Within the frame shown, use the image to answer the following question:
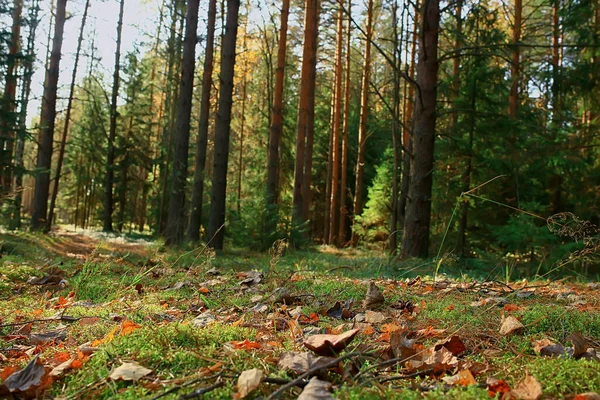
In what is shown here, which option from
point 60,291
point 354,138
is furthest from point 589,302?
point 354,138

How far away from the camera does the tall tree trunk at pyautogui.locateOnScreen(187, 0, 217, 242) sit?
12703 millimetres

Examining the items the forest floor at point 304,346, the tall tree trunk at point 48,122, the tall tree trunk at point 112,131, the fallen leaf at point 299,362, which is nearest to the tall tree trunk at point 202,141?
the tall tree trunk at point 48,122

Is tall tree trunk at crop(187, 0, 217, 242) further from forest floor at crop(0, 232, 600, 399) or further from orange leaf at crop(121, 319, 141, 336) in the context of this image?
orange leaf at crop(121, 319, 141, 336)

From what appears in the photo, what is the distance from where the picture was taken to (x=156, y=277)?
190 inches

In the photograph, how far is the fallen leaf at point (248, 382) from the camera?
1.41 meters

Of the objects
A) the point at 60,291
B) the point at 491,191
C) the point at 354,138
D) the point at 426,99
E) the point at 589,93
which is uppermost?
the point at 354,138

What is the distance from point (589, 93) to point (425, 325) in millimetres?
9923

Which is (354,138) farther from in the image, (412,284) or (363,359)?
(363,359)

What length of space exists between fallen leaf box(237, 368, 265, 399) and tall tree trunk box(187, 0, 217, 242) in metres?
11.3

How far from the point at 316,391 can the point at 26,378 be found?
3.31 ft

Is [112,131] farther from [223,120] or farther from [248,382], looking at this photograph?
[248,382]

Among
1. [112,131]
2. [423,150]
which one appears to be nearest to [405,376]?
[423,150]

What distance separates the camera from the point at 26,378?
5.17 feet

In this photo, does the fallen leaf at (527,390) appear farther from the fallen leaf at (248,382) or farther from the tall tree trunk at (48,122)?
the tall tree trunk at (48,122)
